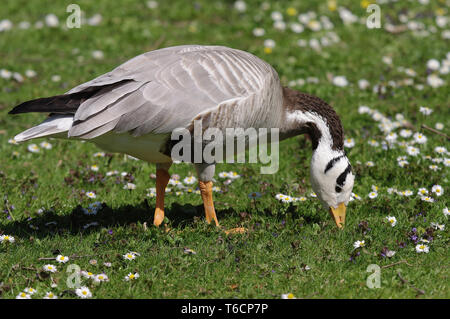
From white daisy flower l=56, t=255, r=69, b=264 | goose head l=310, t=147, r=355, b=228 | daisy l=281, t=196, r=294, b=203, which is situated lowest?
Result: daisy l=281, t=196, r=294, b=203

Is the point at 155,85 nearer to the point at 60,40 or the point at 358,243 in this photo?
the point at 358,243

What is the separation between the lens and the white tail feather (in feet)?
17.4

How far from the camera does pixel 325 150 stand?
6074 millimetres

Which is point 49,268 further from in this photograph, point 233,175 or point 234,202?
point 233,175

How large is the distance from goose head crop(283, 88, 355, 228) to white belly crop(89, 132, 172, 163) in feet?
4.21

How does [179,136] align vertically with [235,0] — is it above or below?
above

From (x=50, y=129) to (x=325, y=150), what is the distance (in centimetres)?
250

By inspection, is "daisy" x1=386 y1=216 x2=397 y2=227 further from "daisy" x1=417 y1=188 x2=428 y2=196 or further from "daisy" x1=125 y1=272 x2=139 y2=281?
"daisy" x1=125 y1=272 x2=139 y2=281

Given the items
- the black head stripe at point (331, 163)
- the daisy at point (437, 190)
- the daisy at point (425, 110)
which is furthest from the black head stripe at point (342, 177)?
the daisy at point (425, 110)

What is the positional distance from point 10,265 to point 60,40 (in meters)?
7.13

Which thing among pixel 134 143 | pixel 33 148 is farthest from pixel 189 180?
pixel 33 148

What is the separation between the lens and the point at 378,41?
1132 cm

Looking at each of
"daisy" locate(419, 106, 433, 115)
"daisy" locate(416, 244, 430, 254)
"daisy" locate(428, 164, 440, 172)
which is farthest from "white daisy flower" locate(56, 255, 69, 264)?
"daisy" locate(419, 106, 433, 115)

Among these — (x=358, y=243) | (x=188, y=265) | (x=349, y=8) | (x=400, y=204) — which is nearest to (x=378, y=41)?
(x=349, y=8)
